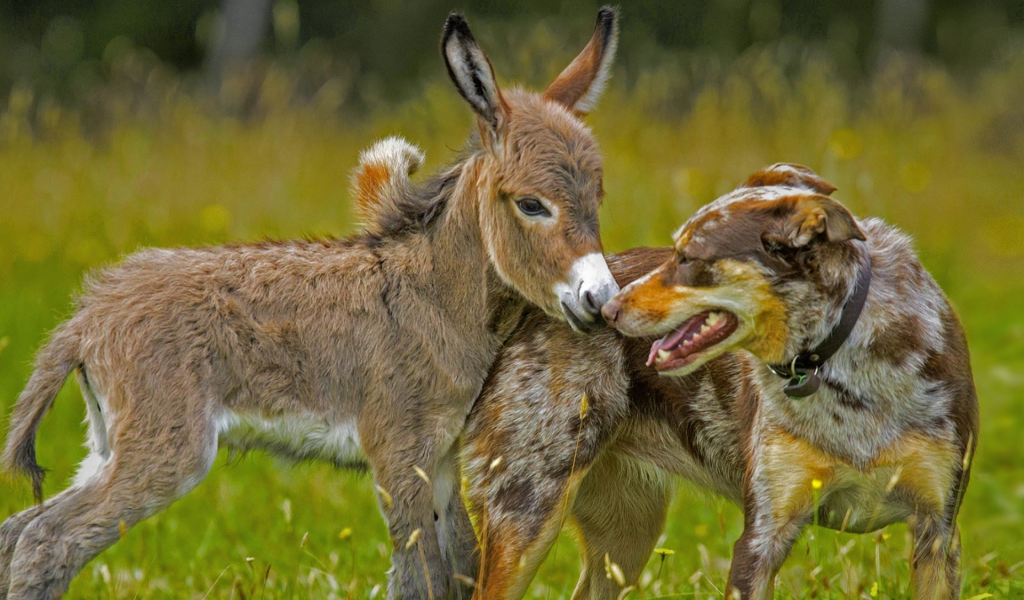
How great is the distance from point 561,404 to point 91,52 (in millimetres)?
19327

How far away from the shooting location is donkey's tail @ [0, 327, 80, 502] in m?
4.47

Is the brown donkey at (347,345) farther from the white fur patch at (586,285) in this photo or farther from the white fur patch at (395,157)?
the white fur patch at (395,157)

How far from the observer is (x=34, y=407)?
4453 mm

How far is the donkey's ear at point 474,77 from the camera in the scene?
454 centimetres

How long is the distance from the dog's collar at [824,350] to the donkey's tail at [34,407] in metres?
2.64

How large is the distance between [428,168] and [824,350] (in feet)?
11.9

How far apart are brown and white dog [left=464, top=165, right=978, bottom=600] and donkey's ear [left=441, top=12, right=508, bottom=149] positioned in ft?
2.90

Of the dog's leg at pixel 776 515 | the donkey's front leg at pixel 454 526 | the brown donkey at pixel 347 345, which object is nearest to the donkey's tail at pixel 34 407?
the brown donkey at pixel 347 345

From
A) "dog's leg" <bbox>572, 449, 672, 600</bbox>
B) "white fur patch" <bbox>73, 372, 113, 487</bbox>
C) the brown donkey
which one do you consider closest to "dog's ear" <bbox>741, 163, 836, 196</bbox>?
the brown donkey

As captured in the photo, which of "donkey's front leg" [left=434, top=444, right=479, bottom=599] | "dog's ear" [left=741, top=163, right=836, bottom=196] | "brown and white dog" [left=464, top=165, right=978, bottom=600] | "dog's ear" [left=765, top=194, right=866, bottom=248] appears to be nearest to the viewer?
"dog's ear" [left=765, top=194, right=866, bottom=248]

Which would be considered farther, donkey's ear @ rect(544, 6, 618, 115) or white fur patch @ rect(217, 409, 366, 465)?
donkey's ear @ rect(544, 6, 618, 115)

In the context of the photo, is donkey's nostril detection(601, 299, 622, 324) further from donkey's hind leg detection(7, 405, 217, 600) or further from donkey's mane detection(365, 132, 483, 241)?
donkey's hind leg detection(7, 405, 217, 600)

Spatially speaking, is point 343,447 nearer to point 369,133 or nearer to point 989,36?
point 369,133

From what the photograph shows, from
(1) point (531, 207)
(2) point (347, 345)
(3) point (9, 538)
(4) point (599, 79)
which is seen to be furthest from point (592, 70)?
(3) point (9, 538)
